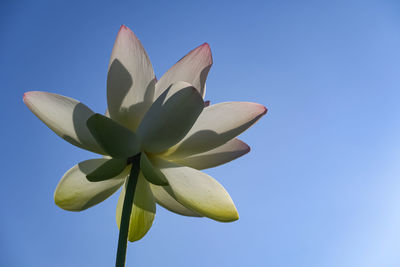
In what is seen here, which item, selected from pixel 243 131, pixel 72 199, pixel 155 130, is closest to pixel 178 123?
pixel 155 130

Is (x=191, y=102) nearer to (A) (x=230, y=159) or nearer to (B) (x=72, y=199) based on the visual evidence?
(A) (x=230, y=159)

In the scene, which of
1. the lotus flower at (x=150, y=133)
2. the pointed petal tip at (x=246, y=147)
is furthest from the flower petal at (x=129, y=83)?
the pointed petal tip at (x=246, y=147)

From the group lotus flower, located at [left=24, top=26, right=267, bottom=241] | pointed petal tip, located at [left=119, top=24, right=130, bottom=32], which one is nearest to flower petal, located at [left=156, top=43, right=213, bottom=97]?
lotus flower, located at [left=24, top=26, right=267, bottom=241]

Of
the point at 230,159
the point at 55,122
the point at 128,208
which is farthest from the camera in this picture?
the point at 230,159

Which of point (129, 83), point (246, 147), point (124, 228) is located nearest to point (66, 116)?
point (129, 83)

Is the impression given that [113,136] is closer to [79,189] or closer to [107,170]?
[107,170]

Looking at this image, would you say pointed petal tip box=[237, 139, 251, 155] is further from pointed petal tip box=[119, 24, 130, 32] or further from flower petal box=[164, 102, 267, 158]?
pointed petal tip box=[119, 24, 130, 32]

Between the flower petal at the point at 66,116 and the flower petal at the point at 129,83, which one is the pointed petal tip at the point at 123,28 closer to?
the flower petal at the point at 129,83
